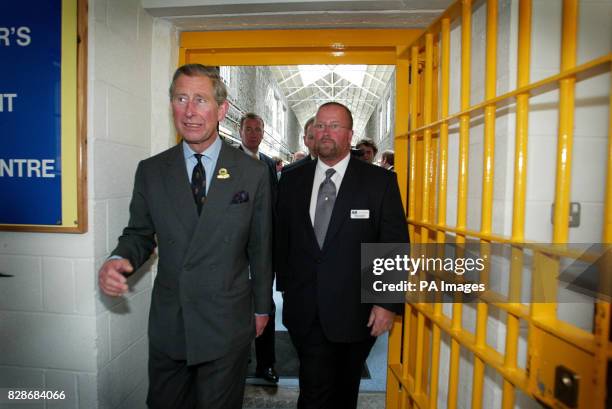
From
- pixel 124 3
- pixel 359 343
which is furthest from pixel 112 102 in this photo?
pixel 359 343

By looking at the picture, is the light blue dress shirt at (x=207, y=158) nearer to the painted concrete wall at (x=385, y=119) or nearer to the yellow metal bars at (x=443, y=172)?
the yellow metal bars at (x=443, y=172)

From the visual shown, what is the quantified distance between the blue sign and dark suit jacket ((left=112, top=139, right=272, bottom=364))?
0.51 meters

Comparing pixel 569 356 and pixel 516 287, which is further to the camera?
pixel 516 287

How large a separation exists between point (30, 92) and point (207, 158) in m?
0.94

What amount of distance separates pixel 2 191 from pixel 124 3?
1.18 metres

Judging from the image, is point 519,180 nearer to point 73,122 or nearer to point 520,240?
point 520,240

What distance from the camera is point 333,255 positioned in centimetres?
→ 191

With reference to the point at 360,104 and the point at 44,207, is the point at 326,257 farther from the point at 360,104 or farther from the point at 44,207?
the point at 360,104

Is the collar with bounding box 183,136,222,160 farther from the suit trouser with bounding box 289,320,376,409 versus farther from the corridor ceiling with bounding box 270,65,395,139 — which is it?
the corridor ceiling with bounding box 270,65,395,139

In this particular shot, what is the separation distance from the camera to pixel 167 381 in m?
1.67

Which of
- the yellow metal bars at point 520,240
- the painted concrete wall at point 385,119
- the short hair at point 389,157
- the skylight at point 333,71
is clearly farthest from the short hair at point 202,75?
the skylight at point 333,71

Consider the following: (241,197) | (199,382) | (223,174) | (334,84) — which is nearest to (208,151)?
(223,174)

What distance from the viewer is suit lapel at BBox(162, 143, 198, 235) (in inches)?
62.0

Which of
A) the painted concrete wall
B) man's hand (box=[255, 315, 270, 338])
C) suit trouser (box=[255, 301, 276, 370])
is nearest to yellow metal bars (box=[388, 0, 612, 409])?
man's hand (box=[255, 315, 270, 338])
